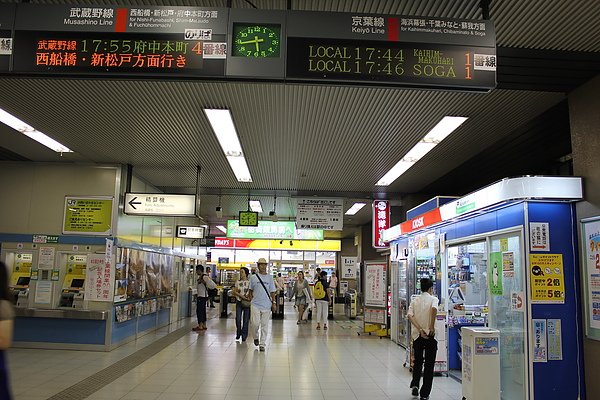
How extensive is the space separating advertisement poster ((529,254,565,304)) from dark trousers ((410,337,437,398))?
1.33 m

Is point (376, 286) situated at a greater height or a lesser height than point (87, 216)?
lesser

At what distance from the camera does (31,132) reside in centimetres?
733

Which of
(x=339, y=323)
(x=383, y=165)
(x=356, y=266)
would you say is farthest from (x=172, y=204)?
(x=356, y=266)

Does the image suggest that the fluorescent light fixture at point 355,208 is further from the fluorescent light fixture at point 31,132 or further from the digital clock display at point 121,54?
the digital clock display at point 121,54

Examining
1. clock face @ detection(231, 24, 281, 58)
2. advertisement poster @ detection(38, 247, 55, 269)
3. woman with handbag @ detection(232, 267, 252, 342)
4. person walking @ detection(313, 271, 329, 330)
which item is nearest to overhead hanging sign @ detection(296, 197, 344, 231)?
person walking @ detection(313, 271, 329, 330)

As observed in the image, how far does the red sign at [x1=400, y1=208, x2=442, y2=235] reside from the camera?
24.7ft

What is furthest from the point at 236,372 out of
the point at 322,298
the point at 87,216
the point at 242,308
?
the point at 322,298

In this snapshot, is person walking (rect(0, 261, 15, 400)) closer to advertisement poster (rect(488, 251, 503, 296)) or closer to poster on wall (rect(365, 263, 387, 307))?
advertisement poster (rect(488, 251, 503, 296))

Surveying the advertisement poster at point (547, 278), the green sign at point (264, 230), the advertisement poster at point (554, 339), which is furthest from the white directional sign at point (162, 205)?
the advertisement poster at point (554, 339)

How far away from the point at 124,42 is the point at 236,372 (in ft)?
16.3

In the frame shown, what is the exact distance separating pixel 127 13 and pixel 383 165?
6.29 meters

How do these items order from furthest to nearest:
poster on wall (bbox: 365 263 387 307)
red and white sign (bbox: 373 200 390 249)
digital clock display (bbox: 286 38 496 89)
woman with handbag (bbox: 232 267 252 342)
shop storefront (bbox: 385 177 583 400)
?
red and white sign (bbox: 373 200 390 249) → poster on wall (bbox: 365 263 387 307) → woman with handbag (bbox: 232 267 252 342) → shop storefront (bbox: 385 177 583 400) → digital clock display (bbox: 286 38 496 89)

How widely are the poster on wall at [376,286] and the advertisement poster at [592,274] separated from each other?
21.7 feet

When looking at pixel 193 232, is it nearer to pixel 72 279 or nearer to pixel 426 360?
pixel 72 279
